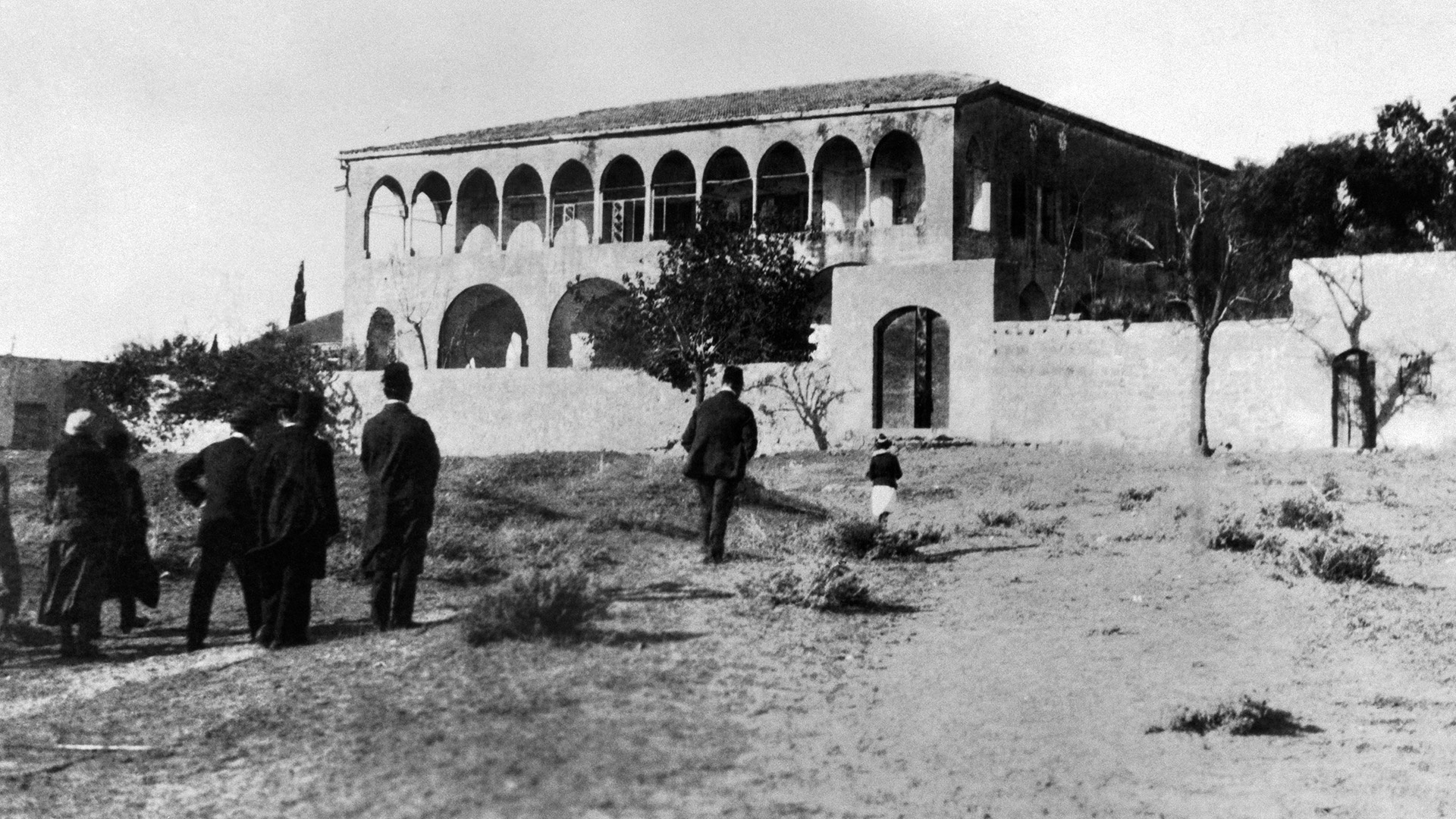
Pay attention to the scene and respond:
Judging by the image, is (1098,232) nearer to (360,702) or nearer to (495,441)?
(495,441)

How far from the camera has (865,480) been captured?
792 inches

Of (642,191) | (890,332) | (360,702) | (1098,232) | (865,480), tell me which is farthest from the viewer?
(642,191)

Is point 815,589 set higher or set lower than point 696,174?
lower

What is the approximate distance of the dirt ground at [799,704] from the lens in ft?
19.4

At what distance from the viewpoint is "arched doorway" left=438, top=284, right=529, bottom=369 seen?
40.1 meters

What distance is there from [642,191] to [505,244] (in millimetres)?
4256

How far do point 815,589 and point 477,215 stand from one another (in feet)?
115

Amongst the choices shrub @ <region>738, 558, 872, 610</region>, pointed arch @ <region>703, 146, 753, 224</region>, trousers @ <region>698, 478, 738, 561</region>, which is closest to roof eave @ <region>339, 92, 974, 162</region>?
pointed arch @ <region>703, 146, 753, 224</region>

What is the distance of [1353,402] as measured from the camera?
78.5 ft

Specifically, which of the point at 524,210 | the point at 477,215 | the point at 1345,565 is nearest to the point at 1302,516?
the point at 1345,565

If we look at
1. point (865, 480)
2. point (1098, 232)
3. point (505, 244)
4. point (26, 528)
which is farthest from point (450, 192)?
point (26, 528)

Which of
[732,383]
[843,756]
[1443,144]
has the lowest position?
[843,756]

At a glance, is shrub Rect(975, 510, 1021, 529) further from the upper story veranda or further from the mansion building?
the upper story veranda

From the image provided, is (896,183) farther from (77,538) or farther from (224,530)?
(77,538)
